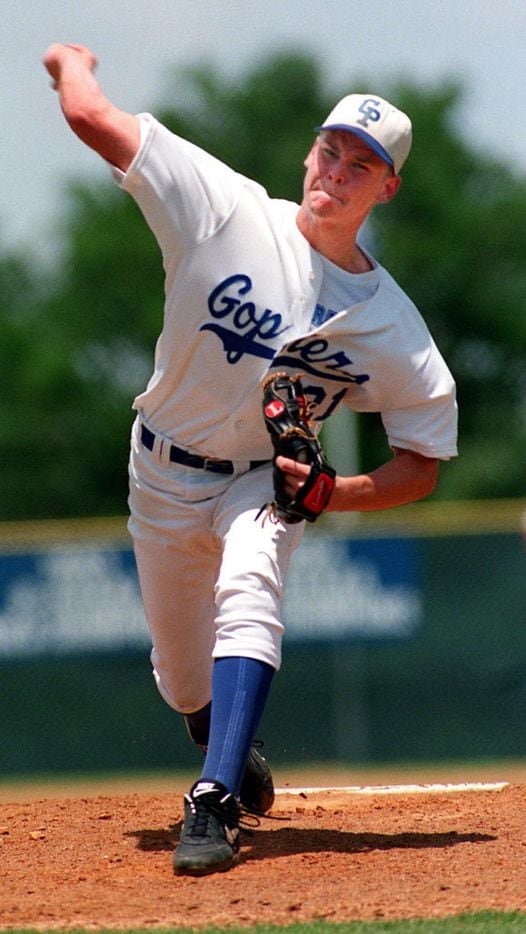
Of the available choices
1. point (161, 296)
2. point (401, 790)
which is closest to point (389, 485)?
point (401, 790)

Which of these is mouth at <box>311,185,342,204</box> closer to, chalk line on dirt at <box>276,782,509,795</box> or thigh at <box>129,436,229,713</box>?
thigh at <box>129,436,229,713</box>

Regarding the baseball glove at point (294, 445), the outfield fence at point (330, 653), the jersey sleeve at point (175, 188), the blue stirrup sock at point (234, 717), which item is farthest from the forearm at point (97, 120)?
the outfield fence at point (330, 653)

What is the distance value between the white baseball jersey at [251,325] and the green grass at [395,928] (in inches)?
54.0

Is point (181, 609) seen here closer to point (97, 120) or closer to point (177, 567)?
point (177, 567)

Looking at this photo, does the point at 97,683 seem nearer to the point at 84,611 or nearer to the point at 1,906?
the point at 84,611

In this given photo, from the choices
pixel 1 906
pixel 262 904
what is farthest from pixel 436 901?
pixel 1 906

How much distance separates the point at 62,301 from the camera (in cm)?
3138

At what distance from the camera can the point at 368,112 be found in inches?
164

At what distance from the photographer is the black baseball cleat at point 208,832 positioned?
3.88 meters

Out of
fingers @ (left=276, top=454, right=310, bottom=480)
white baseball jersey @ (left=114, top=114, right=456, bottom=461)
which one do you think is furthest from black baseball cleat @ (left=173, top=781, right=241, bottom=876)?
white baseball jersey @ (left=114, top=114, right=456, bottom=461)

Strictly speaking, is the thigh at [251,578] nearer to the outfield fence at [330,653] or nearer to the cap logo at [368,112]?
the cap logo at [368,112]

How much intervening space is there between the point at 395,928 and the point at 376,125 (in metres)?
2.13

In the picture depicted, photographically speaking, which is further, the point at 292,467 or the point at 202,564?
the point at 202,564

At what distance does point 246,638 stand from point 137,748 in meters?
7.01
